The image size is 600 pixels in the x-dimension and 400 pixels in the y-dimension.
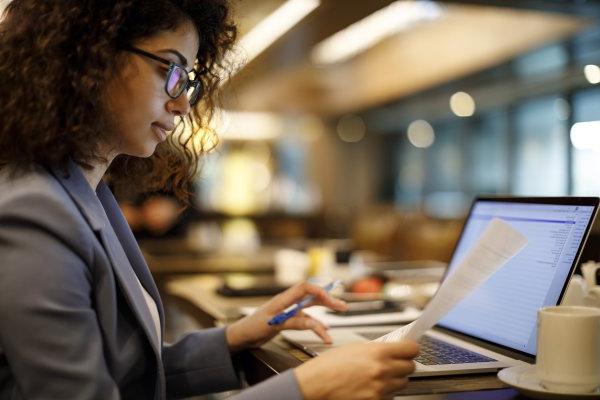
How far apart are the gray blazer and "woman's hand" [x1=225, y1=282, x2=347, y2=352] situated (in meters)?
0.28

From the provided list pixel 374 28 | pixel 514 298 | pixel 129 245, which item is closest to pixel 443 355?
pixel 514 298

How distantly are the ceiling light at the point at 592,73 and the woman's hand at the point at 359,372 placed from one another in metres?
4.95

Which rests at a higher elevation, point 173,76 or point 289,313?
point 173,76

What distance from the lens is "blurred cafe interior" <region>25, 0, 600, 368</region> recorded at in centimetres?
A: 240

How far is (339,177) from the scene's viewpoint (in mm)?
10727

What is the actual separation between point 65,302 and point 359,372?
1.25 ft

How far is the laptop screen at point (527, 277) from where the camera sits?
102cm

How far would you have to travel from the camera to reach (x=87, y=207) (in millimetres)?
931

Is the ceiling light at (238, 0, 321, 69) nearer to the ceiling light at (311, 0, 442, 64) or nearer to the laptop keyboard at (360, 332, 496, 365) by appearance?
the ceiling light at (311, 0, 442, 64)

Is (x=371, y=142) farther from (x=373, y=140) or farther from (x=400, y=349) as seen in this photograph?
(x=400, y=349)

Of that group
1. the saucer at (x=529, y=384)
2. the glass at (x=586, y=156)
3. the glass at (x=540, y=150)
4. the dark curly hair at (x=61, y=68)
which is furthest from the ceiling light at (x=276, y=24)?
the glass at (x=540, y=150)

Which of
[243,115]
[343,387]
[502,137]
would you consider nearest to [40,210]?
[343,387]

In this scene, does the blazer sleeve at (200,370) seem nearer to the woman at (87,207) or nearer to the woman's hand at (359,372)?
the woman at (87,207)

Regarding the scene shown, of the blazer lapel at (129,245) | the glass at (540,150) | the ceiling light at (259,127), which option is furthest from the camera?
the ceiling light at (259,127)
